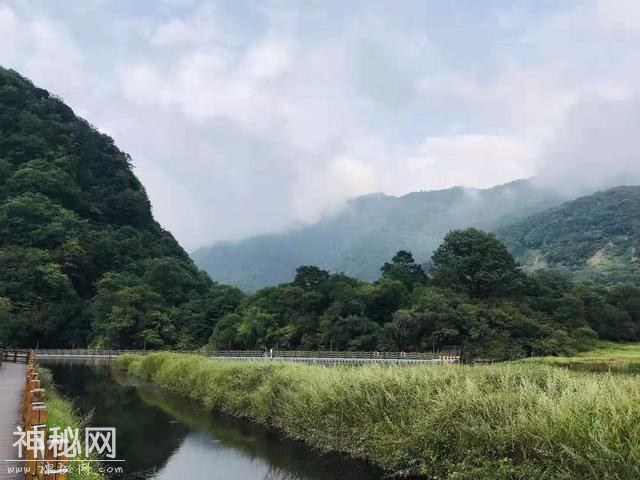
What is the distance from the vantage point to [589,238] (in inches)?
4053

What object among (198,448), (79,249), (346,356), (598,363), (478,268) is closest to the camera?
(198,448)

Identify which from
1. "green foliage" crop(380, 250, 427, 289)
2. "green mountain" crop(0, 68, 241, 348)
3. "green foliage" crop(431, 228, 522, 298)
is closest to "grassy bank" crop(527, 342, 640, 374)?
"green foliage" crop(431, 228, 522, 298)

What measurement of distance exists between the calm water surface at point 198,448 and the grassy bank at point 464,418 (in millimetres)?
606

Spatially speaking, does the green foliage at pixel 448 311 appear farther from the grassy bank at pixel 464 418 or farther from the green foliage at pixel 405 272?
the grassy bank at pixel 464 418

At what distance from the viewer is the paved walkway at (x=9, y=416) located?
7.76m

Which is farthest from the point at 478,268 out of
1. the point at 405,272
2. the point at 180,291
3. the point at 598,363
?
the point at 180,291

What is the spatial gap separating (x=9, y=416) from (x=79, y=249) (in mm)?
60015

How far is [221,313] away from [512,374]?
4721 cm

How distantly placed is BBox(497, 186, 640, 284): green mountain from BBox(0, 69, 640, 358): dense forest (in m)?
36.8

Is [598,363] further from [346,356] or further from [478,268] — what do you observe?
[478,268]

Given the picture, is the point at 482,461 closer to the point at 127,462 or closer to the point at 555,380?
the point at 555,380

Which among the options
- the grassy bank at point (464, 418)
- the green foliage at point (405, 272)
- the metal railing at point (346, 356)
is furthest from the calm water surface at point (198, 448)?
the green foliage at point (405, 272)

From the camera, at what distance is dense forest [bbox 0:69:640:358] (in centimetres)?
4072

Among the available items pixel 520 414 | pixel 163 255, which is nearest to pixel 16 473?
pixel 520 414
